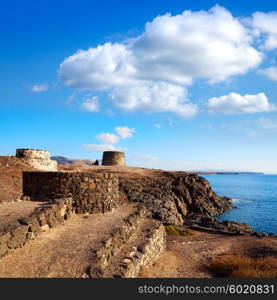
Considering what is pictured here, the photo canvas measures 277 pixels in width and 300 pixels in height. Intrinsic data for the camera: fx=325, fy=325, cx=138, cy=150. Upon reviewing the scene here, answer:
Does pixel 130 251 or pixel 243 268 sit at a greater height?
pixel 130 251

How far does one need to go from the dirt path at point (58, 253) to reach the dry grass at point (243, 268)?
501cm

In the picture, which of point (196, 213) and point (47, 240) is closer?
point (47, 240)

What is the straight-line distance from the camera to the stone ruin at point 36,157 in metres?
38.5

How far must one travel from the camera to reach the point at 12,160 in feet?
123

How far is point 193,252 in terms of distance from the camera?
707 inches

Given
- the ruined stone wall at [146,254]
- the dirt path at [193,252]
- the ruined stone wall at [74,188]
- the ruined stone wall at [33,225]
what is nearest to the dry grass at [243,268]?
the dirt path at [193,252]

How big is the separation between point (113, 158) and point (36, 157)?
22489mm

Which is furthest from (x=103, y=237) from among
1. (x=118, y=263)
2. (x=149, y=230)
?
(x=149, y=230)

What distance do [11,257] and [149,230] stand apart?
820 centimetres

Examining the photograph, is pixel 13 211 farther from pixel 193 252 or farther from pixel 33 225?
pixel 193 252

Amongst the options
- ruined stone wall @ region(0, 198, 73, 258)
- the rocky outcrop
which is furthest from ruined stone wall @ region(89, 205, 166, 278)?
the rocky outcrop

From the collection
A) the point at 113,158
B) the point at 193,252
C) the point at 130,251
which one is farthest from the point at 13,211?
the point at 113,158

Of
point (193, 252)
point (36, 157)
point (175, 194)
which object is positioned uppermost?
point (36, 157)

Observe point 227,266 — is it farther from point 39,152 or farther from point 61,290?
point 39,152
